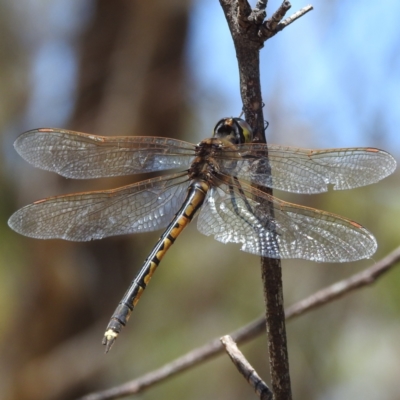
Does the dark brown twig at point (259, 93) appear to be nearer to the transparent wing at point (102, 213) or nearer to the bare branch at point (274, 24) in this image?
the bare branch at point (274, 24)

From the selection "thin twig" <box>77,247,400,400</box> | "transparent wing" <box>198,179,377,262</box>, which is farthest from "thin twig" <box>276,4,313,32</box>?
"thin twig" <box>77,247,400,400</box>

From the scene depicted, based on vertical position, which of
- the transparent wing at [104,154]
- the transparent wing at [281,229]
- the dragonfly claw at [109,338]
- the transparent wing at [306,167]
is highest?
the transparent wing at [104,154]

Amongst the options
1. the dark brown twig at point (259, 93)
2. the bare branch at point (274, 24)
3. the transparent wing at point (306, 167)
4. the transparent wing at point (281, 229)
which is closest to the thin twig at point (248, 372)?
the dark brown twig at point (259, 93)

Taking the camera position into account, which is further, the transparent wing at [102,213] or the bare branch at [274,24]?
the transparent wing at [102,213]

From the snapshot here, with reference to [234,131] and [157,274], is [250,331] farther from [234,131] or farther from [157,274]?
[157,274]

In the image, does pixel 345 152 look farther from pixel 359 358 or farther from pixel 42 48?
pixel 42 48

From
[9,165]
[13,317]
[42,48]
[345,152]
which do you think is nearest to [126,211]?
[345,152]

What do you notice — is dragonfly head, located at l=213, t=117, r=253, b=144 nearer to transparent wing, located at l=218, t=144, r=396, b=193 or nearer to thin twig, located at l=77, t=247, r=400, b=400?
transparent wing, located at l=218, t=144, r=396, b=193
